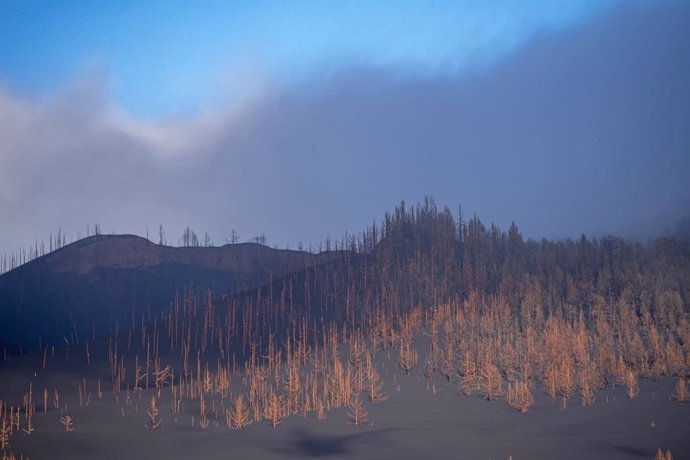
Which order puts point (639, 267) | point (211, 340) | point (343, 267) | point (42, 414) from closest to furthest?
1. point (42, 414)
2. point (211, 340)
3. point (639, 267)
4. point (343, 267)

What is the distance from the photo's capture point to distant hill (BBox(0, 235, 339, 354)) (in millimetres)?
47406

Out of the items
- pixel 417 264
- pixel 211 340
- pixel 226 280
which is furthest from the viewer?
pixel 226 280

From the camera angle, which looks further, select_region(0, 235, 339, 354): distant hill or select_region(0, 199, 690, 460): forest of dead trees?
select_region(0, 235, 339, 354): distant hill

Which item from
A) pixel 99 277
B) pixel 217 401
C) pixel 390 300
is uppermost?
pixel 99 277

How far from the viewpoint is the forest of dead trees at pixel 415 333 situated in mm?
18984

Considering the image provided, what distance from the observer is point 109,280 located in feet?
184

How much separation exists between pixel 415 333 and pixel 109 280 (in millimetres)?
36058

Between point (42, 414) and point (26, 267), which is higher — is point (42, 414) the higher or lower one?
the lower one

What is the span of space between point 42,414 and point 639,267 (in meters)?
31.9

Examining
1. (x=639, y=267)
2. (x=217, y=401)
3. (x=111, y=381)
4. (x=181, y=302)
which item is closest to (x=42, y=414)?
(x=217, y=401)

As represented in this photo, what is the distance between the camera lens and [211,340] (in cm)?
3388

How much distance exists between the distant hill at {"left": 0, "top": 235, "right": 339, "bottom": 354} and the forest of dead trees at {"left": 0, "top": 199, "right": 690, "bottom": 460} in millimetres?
7792

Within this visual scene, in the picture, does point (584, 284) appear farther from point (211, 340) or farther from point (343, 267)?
point (211, 340)

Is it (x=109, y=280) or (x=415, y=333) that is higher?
(x=109, y=280)
